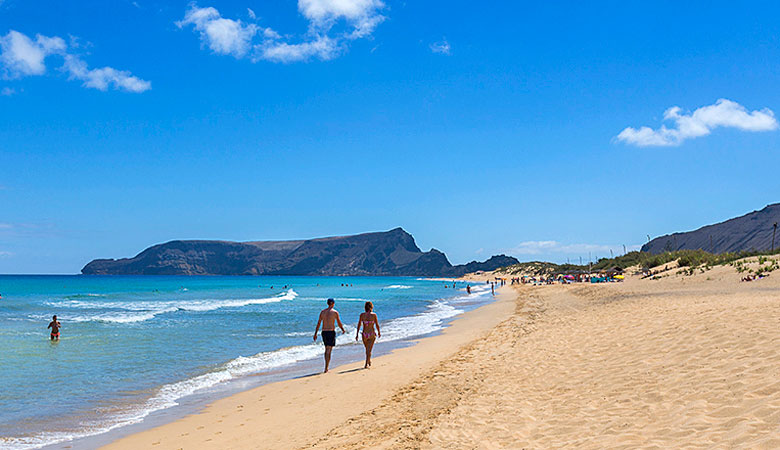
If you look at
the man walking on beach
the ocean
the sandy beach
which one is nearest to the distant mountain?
the ocean

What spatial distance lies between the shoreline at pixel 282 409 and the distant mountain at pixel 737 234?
121 meters

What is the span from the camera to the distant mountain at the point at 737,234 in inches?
4670

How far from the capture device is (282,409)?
8.26m

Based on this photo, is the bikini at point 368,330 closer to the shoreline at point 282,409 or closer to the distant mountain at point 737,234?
the shoreline at point 282,409

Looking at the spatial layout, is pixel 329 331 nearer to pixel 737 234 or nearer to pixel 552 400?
pixel 552 400

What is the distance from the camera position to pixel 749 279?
2553cm

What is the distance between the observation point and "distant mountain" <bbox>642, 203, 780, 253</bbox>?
11862 cm

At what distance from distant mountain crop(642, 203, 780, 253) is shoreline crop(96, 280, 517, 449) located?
12117 centimetres

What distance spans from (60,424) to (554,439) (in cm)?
788

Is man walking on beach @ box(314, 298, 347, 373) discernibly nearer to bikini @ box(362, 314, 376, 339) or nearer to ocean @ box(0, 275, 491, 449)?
bikini @ box(362, 314, 376, 339)

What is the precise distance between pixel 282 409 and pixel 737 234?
5940 inches

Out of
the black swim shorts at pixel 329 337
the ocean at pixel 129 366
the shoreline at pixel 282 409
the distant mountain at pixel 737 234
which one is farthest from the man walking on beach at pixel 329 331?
the distant mountain at pixel 737 234

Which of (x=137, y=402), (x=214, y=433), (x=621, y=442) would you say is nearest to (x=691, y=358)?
(x=621, y=442)

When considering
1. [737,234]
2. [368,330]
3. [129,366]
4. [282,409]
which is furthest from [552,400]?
[737,234]
